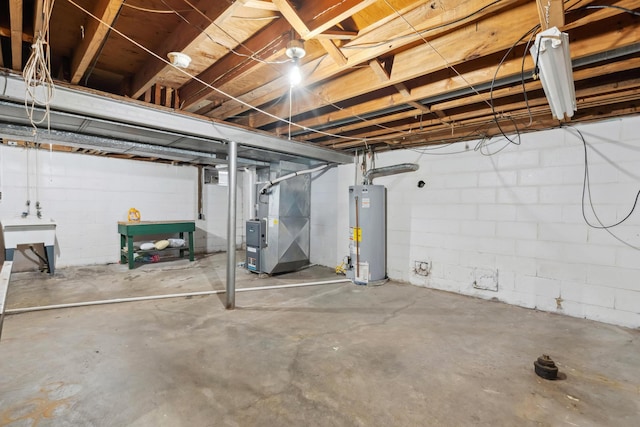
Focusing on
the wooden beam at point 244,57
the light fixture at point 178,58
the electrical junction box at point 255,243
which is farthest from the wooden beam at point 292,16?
the electrical junction box at point 255,243

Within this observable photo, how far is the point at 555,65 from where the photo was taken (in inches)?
57.6

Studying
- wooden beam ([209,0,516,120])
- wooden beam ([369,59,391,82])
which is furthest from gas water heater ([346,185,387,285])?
wooden beam ([209,0,516,120])

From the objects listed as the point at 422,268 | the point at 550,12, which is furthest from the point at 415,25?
the point at 422,268

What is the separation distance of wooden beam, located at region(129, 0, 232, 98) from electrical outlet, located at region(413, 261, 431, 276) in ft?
12.0

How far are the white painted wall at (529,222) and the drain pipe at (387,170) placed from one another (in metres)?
0.10

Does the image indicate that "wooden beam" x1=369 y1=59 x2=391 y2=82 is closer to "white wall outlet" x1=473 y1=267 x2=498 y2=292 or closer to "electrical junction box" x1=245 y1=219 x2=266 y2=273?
"white wall outlet" x1=473 y1=267 x2=498 y2=292

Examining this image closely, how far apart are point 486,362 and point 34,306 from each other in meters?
4.30

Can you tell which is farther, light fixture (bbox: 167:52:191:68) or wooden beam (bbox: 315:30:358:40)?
light fixture (bbox: 167:52:191:68)

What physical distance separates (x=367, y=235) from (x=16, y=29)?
364 centimetres

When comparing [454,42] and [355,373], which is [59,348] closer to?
[355,373]

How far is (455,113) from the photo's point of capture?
304 centimetres

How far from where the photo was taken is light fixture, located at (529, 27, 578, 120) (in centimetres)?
127

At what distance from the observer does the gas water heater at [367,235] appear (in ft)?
13.4

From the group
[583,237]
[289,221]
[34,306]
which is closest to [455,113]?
[583,237]
